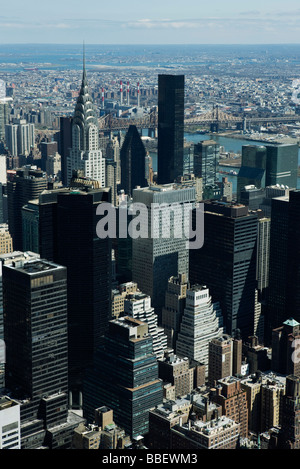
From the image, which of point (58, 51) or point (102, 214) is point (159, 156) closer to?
point (102, 214)

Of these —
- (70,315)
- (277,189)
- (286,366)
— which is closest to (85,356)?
(70,315)

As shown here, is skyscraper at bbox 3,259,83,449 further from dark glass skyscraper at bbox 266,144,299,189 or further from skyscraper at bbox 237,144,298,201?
dark glass skyscraper at bbox 266,144,299,189

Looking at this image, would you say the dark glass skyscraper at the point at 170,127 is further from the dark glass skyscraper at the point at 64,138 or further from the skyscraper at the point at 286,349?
the skyscraper at the point at 286,349

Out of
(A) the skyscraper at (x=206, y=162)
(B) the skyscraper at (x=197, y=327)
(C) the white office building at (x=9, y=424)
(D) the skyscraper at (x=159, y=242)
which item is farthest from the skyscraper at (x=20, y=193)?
(C) the white office building at (x=9, y=424)
